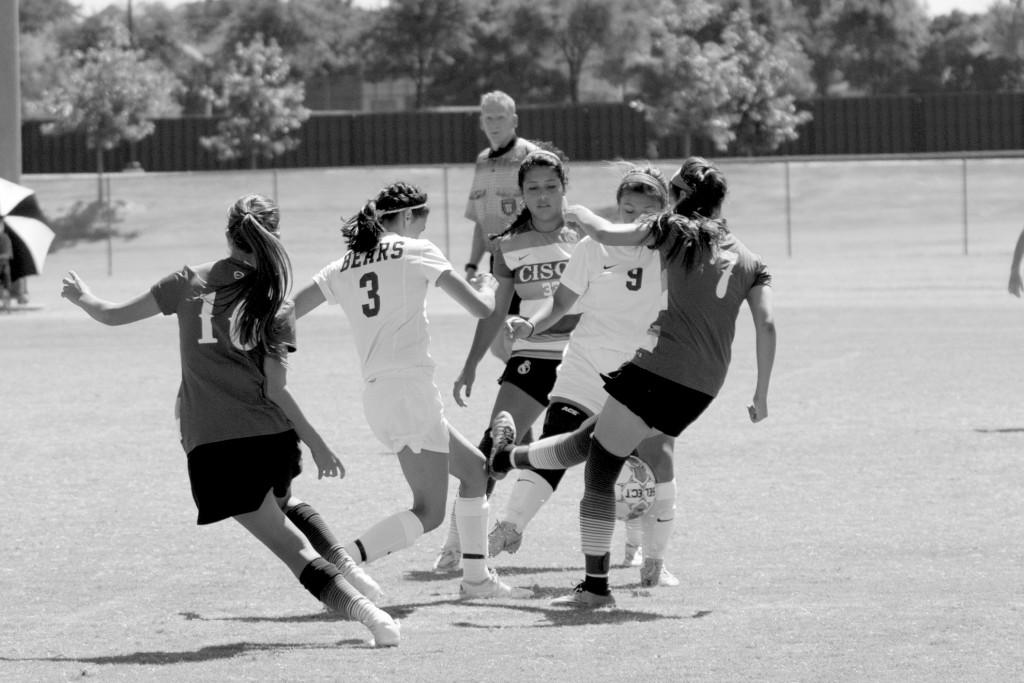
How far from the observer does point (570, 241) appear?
25.8ft

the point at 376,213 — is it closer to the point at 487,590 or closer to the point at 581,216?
the point at 581,216

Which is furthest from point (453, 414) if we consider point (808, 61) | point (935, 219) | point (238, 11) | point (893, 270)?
point (238, 11)

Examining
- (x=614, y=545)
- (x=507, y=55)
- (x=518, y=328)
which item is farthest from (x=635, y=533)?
(x=507, y=55)

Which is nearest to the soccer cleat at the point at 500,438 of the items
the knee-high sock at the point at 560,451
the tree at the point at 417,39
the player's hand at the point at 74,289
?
the knee-high sock at the point at 560,451

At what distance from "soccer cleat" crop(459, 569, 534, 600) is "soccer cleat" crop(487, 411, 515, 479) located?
1.47 feet

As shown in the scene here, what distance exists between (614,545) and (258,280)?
10.4 ft

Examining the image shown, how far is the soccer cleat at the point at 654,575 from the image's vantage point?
7.21 meters

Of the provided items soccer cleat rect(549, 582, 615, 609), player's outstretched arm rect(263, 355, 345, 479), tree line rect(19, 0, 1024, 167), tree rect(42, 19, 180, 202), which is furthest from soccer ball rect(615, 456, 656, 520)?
tree line rect(19, 0, 1024, 167)

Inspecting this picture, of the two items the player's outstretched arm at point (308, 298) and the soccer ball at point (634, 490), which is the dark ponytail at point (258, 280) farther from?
the soccer ball at point (634, 490)

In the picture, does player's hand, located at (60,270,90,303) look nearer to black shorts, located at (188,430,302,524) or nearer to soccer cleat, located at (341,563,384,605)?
black shorts, located at (188,430,302,524)

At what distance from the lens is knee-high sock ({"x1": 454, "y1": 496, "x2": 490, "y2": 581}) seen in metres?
6.95

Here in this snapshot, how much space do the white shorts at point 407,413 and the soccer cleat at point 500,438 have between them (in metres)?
0.63

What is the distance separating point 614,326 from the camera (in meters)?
7.29

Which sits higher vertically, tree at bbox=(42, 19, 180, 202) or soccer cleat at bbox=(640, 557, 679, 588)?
tree at bbox=(42, 19, 180, 202)
